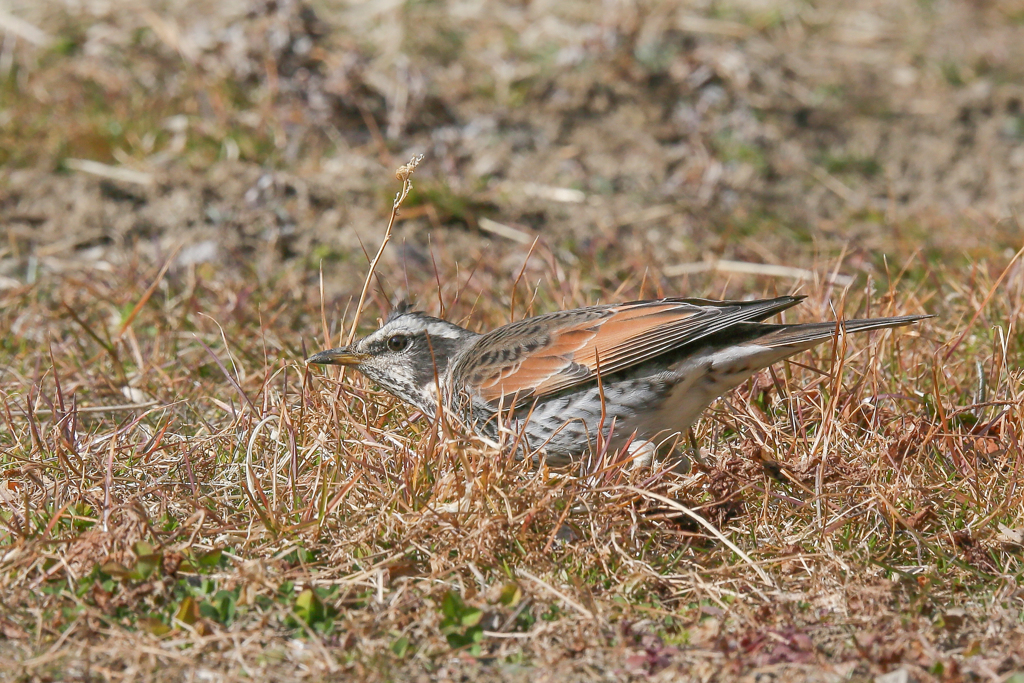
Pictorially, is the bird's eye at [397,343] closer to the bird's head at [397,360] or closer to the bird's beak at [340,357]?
the bird's head at [397,360]

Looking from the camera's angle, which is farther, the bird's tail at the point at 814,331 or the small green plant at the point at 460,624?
the bird's tail at the point at 814,331

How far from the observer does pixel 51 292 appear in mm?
7531

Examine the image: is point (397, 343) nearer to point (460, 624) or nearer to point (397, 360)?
point (397, 360)

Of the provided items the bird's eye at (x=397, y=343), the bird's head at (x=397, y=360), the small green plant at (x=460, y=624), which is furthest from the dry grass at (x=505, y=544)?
the bird's eye at (x=397, y=343)

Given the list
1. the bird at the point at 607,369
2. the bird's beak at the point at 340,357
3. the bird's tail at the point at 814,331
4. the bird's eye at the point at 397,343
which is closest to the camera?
the bird's tail at the point at 814,331

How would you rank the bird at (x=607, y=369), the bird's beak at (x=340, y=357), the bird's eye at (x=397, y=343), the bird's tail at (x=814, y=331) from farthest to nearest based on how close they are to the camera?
the bird's eye at (x=397, y=343), the bird's beak at (x=340, y=357), the bird at (x=607, y=369), the bird's tail at (x=814, y=331)

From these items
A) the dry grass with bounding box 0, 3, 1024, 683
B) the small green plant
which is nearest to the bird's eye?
the dry grass with bounding box 0, 3, 1024, 683

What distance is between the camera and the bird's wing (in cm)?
504

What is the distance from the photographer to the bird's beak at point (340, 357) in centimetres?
554

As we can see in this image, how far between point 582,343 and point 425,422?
921 mm

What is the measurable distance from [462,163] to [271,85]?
69.5 inches

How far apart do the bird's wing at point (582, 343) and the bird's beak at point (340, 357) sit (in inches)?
19.9

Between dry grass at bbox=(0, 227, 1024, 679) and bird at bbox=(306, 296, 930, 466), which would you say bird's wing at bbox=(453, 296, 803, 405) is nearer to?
bird at bbox=(306, 296, 930, 466)

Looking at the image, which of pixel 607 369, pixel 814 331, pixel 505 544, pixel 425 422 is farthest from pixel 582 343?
pixel 505 544
